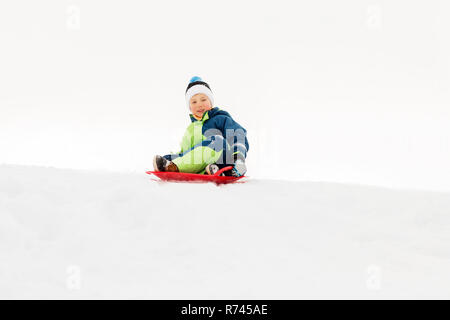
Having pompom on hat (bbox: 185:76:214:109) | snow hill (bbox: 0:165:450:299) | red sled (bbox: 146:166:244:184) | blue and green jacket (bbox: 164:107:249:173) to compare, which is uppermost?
pompom on hat (bbox: 185:76:214:109)

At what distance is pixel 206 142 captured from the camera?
118 inches

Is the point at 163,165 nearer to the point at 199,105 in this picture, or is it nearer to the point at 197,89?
the point at 199,105

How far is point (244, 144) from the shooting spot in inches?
121

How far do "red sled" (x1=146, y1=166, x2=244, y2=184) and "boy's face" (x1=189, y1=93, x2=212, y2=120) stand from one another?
677 mm

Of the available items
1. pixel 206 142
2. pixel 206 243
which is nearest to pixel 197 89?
pixel 206 142

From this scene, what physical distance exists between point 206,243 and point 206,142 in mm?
1446

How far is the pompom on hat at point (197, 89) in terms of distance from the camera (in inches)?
132

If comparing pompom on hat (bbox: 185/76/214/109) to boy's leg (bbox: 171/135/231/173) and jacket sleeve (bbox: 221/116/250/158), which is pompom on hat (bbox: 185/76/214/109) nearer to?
jacket sleeve (bbox: 221/116/250/158)

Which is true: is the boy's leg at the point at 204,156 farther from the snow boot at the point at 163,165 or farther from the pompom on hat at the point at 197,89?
the pompom on hat at the point at 197,89

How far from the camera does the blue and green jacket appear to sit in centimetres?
296

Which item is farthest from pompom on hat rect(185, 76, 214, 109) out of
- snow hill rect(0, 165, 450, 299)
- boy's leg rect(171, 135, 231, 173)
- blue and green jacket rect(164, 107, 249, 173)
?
snow hill rect(0, 165, 450, 299)
